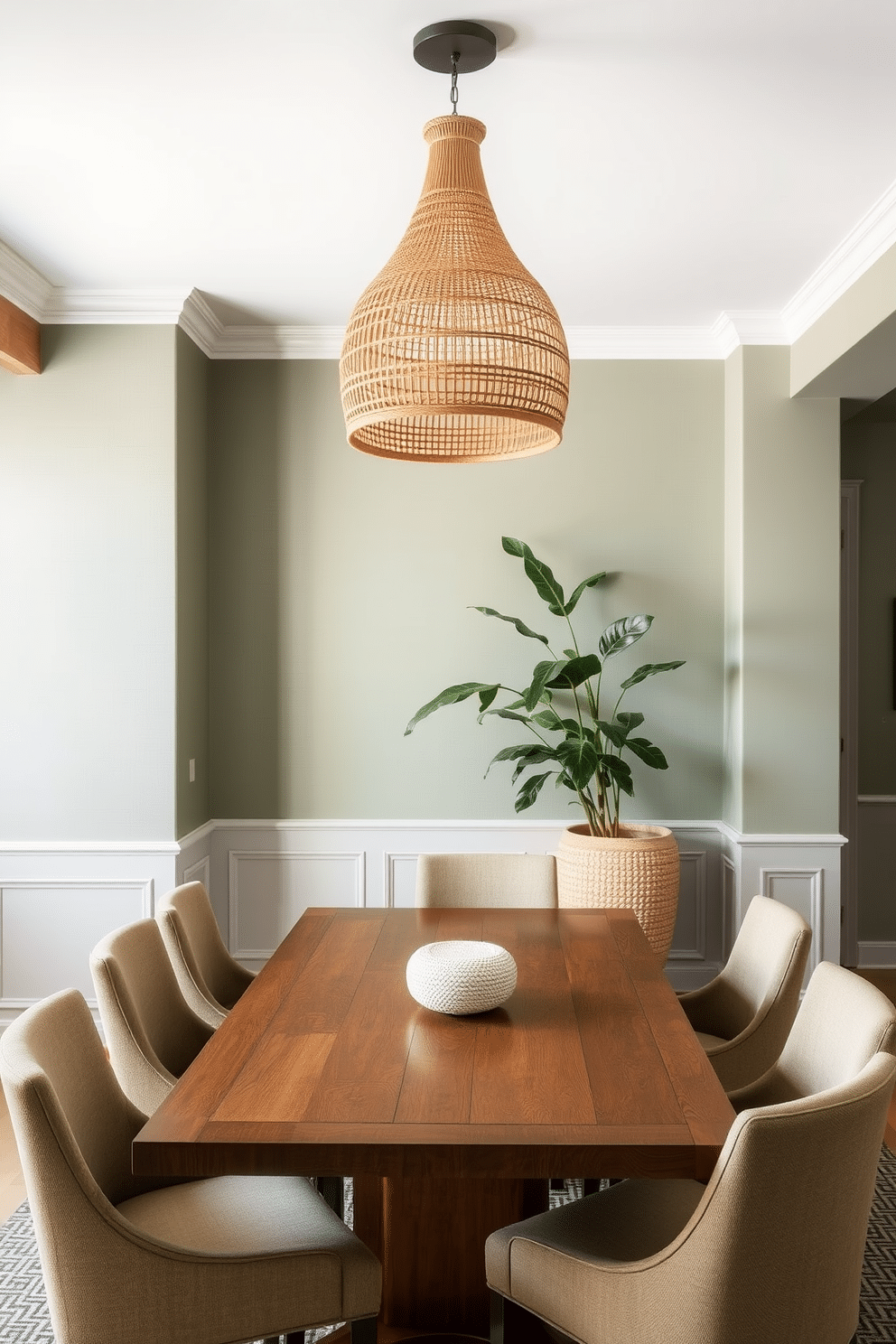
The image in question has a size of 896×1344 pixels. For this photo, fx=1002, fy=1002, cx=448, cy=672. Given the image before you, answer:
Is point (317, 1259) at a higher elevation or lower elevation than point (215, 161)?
lower

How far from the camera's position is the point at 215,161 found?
2854mm

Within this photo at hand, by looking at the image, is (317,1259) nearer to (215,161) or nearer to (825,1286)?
(825,1286)

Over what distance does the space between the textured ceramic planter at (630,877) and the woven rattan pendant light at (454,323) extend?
2.09 m

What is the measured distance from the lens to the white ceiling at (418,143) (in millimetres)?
2211

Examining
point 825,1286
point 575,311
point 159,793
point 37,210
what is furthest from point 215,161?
point 825,1286

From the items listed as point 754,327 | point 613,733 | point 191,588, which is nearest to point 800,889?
point 613,733

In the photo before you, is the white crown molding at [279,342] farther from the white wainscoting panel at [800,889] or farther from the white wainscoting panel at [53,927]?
the white wainscoting panel at [800,889]

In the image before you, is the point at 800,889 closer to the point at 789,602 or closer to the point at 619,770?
the point at 619,770

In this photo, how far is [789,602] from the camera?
4.15 meters

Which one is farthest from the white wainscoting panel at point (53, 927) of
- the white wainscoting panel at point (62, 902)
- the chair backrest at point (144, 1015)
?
the chair backrest at point (144, 1015)

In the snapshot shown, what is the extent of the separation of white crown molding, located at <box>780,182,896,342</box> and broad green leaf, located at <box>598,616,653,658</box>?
1.34 meters

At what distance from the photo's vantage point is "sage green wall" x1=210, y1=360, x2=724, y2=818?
4391 millimetres

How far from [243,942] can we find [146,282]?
2750 millimetres

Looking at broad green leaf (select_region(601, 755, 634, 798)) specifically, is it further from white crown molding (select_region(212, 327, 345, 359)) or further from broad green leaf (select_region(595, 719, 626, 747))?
white crown molding (select_region(212, 327, 345, 359))
